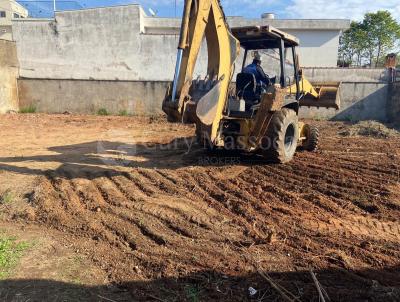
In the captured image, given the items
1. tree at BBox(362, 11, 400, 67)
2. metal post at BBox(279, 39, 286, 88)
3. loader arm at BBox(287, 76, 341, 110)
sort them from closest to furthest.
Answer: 1. metal post at BBox(279, 39, 286, 88)
2. loader arm at BBox(287, 76, 341, 110)
3. tree at BBox(362, 11, 400, 67)

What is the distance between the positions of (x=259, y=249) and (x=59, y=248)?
7.73 ft

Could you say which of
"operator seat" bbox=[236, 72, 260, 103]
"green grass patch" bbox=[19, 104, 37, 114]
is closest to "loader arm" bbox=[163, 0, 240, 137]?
"operator seat" bbox=[236, 72, 260, 103]

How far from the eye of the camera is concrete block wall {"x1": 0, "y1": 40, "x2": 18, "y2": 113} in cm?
1764

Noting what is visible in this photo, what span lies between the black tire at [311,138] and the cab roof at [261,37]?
2.13m

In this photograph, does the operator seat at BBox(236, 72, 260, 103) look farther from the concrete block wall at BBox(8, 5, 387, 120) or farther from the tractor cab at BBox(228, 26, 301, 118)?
the concrete block wall at BBox(8, 5, 387, 120)

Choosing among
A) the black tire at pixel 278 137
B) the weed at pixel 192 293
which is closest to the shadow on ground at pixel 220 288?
the weed at pixel 192 293

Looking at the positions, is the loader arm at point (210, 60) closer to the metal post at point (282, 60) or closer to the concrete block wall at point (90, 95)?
the metal post at point (282, 60)

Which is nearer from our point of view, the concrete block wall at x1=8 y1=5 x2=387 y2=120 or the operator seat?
the operator seat

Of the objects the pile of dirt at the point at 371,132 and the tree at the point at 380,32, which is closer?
the pile of dirt at the point at 371,132

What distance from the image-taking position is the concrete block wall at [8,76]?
17641 millimetres

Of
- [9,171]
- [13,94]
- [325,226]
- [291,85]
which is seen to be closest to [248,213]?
[325,226]

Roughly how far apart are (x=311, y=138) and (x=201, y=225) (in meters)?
5.28

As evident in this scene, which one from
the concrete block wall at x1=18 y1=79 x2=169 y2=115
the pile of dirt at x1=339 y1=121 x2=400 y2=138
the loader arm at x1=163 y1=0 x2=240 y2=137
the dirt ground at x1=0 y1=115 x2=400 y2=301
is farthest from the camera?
the concrete block wall at x1=18 y1=79 x2=169 y2=115

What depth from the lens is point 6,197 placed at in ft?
20.1
